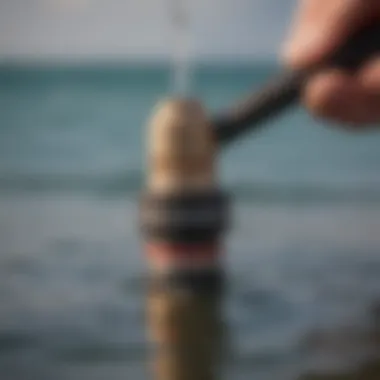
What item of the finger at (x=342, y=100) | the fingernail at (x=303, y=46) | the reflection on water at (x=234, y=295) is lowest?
the reflection on water at (x=234, y=295)

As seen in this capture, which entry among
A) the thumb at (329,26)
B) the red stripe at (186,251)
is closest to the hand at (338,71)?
the thumb at (329,26)

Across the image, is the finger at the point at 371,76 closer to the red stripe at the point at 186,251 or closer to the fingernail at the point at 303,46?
the fingernail at the point at 303,46

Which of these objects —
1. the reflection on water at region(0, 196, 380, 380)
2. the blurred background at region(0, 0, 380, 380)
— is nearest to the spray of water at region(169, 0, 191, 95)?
the blurred background at region(0, 0, 380, 380)

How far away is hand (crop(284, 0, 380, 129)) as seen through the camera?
33.1 inches

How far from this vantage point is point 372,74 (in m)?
0.84

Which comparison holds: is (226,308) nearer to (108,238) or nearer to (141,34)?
(108,238)

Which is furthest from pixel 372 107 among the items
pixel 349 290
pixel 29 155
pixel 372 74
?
pixel 29 155

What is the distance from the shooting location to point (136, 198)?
2.93ft

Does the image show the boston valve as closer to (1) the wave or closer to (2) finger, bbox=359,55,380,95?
(1) the wave

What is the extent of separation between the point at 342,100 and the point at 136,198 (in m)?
0.18

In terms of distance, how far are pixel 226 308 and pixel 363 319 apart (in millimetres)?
106

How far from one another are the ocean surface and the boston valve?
0.04ft

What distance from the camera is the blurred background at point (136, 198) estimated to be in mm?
885

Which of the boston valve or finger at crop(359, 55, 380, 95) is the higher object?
finger at crop(359, 55, 380, 95)
